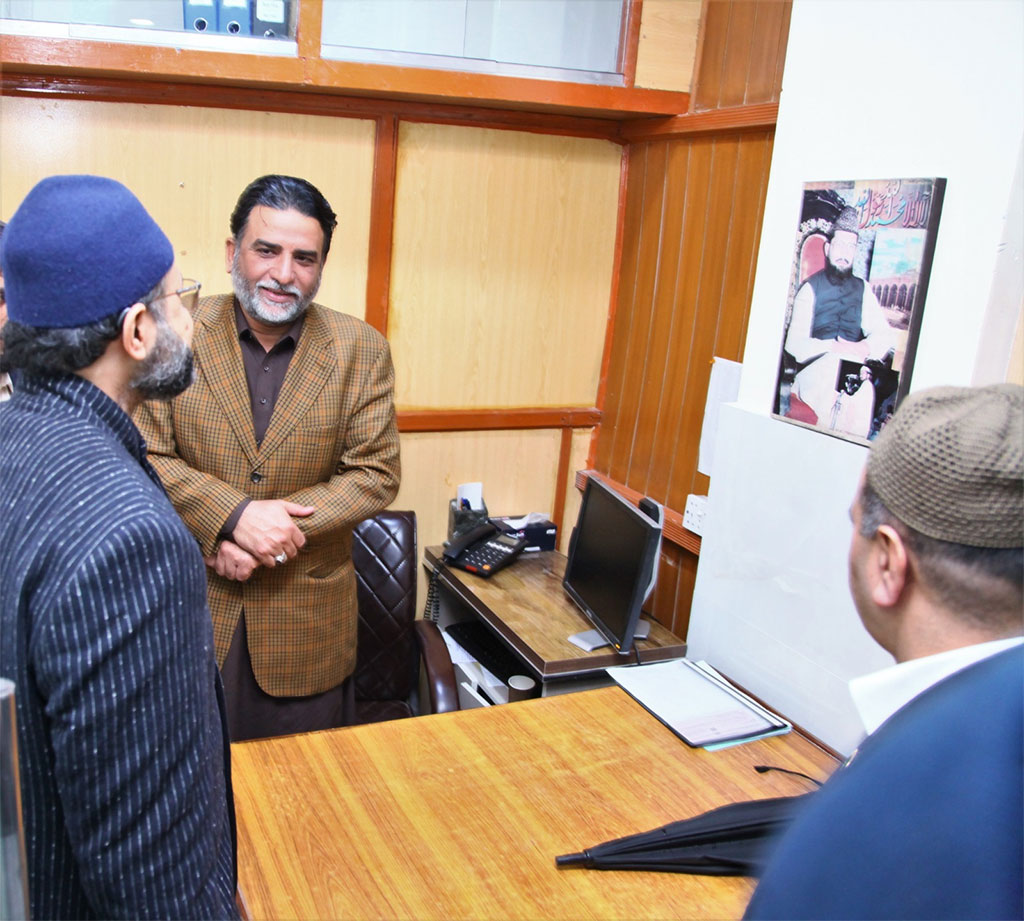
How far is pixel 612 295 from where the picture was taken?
3234mm

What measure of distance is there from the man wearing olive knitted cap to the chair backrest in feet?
6.48

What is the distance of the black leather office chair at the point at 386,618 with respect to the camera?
277 centimetres

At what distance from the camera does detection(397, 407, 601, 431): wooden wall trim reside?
3076 millimetres

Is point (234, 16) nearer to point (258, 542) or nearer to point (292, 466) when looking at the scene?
point (292, 466)

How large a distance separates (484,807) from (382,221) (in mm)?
1852

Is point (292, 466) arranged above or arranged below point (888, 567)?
below

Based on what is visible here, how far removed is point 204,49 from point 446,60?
0.63 metres

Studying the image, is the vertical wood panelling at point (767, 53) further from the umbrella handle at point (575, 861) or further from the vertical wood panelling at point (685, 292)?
the umbrella handle at point (575, 861)

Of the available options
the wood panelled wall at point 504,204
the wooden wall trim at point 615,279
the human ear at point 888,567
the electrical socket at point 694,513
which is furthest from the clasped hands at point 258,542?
the wooden wall trim at point 615,279

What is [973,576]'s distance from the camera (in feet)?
2.83

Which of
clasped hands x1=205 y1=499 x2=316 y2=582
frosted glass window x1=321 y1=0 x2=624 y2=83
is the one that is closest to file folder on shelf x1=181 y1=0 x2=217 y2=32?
frosted glass window x1=321 y1=0 x2=624 y2=83

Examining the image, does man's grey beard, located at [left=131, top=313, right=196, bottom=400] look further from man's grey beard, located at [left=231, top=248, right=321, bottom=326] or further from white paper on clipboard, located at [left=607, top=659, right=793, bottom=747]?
white paper on clipboard, located at [left=607, top=659, right=793, bottom=747]

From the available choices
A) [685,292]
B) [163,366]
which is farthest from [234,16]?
[163,366]

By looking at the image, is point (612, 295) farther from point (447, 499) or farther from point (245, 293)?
point (245, 293)
